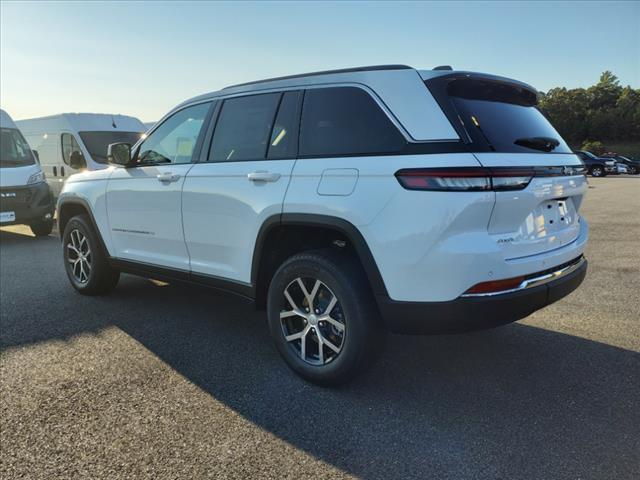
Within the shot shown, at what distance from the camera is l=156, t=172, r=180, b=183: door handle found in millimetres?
4055

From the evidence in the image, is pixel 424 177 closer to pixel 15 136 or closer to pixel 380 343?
pixel 380 343

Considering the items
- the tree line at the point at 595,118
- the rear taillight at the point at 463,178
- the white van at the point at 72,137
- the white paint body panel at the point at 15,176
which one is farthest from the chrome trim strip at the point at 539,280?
the tree line at the point at 595,118

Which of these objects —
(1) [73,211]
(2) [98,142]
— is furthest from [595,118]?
(1) [73,211]

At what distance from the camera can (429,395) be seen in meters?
3.10

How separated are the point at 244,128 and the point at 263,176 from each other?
570mm

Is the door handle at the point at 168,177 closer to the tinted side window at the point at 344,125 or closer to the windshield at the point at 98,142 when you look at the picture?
the tinted side window at the point at 344,125

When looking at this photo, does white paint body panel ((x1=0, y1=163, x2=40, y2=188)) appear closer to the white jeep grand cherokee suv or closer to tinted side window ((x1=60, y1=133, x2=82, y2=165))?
tinted side window ((x1=60, y1=133, x2=82, y2=165))

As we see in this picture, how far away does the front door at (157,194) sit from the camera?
13.4ft

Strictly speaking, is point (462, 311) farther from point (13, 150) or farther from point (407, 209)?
point (13, 150)

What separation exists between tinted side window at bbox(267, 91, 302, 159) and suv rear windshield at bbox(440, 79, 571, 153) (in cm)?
103

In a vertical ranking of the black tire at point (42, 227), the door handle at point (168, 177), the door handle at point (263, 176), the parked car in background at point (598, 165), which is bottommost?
the parked car in background at point (598, 165)

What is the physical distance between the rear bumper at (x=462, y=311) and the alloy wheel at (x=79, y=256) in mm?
3584

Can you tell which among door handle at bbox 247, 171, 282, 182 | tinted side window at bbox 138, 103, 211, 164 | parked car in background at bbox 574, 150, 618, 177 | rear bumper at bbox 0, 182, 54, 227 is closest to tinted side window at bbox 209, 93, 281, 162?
door handle at bbox 247, 171, 282, 182

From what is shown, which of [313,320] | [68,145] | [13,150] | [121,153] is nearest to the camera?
[313,320]
